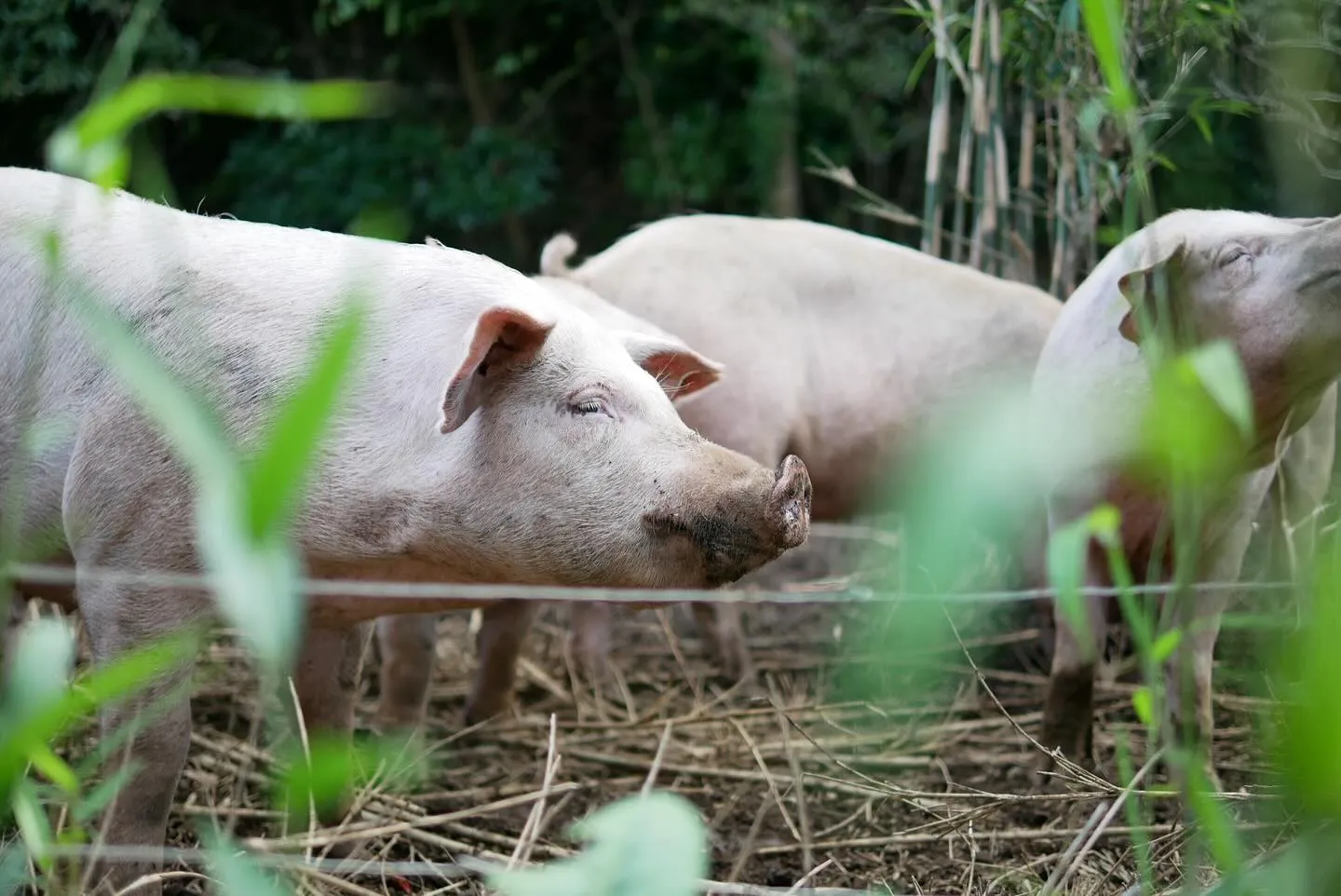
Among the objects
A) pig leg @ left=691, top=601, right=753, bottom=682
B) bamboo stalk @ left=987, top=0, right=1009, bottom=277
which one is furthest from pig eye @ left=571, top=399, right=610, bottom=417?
bamboo stalk @ left=987, top=0, right=1009, bottom=277

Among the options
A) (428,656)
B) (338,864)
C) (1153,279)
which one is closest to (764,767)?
(428,656)

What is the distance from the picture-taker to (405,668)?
367 cm

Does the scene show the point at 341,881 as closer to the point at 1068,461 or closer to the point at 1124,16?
the point at 1068,461

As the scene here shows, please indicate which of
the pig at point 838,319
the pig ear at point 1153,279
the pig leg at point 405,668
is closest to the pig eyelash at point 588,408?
the pig ear at point 1153,279

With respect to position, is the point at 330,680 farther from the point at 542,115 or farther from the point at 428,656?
the point at 542,115

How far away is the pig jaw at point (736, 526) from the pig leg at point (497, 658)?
1.38 metres

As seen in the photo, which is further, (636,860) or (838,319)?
(838,319)

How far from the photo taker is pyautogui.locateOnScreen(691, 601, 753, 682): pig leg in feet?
14.8

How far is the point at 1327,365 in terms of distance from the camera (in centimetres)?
290

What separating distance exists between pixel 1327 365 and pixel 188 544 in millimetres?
2152

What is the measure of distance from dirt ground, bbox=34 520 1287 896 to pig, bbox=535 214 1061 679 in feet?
1.58

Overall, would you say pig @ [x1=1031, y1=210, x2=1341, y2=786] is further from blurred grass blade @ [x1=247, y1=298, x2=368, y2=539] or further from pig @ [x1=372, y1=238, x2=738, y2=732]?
blurred grass blade @ [x1=247, y1=298, x2=368, y2=539]

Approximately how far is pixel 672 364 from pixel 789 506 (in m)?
0.76

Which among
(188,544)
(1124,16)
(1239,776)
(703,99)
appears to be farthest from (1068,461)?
(703,99)
